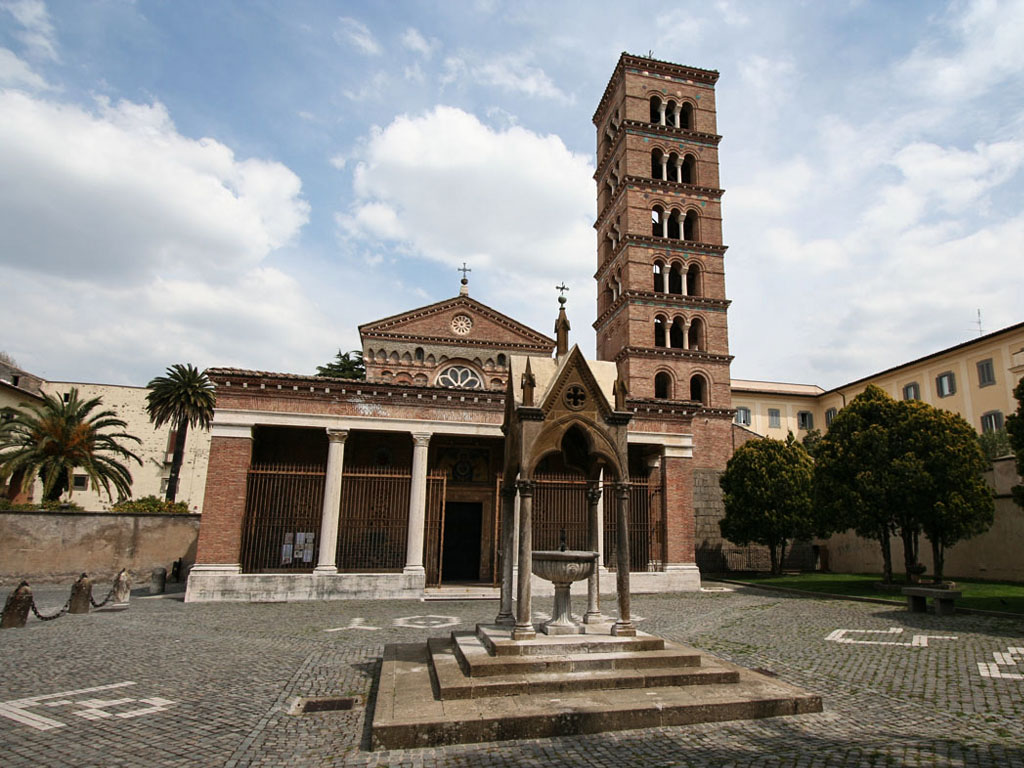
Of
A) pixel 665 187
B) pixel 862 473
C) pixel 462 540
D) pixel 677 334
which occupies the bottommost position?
pixel 462 540

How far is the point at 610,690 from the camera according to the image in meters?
6.78

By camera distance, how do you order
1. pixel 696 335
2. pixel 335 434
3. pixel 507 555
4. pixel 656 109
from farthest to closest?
pixel 656 109
pixel 696 335
pixel 335 434
pixel 507 555

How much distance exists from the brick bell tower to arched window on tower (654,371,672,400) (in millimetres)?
55

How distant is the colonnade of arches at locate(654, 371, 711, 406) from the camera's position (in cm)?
2969

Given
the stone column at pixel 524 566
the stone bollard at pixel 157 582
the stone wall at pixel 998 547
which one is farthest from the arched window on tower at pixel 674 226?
the stone bollard at pixel 157 582

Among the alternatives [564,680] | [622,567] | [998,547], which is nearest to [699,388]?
[998,547]

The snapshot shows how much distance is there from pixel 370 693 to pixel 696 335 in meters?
27.0

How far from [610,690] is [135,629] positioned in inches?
400

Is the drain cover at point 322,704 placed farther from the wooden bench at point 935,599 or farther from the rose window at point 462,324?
the rose window at point 462,324

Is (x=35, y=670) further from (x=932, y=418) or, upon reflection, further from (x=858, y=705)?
(x=932, y=418)

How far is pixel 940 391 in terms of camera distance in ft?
124

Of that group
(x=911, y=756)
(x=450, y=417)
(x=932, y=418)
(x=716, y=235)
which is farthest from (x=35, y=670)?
(x=716, y=235)

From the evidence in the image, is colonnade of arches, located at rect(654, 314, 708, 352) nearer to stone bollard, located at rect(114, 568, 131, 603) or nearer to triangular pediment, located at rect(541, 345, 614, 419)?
triangular pediment, located at rect(541, 345, 614, 419)

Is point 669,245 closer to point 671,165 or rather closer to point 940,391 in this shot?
point 671,165
